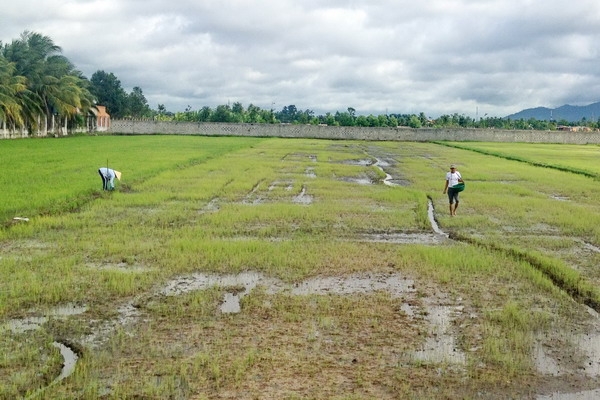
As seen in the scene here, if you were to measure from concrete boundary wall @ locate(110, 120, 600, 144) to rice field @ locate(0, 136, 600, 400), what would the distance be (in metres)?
53.3

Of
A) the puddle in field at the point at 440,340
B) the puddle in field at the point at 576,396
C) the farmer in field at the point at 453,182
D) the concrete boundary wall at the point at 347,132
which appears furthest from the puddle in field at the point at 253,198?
the concrete boundary wall at the point at 347,132

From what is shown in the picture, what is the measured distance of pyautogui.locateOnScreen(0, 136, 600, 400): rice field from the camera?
513cm

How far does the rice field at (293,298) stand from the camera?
5.13 m

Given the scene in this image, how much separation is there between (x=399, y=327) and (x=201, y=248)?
445 centimetres

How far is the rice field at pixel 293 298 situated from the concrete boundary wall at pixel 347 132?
2099 inches

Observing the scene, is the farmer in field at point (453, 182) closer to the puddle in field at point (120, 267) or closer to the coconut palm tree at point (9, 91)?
the puddle in field at point (120, 267)

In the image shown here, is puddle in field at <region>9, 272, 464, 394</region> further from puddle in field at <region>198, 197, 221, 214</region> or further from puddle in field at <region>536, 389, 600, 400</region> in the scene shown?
puddle in field at <region>198, 197, 221, 214</region>

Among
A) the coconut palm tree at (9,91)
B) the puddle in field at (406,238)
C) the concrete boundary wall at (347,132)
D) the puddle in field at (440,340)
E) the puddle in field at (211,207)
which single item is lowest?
the puddle in field at (440,340)

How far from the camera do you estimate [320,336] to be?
6.13m

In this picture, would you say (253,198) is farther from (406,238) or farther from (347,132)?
(347,132)

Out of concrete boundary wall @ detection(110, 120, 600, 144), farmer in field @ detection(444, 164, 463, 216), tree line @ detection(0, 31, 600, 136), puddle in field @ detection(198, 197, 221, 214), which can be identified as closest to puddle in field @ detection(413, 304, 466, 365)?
farmer in field @ detection(444, 164, 463, 216)

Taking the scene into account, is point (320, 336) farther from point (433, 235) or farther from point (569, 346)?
point (433, 235)

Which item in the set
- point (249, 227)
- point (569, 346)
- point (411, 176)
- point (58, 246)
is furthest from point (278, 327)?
point (411, 176)

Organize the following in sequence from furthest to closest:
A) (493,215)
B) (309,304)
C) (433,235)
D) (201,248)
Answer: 1. (493,215)
2. (433,235)
3. (201,248)
4. (309,304)
